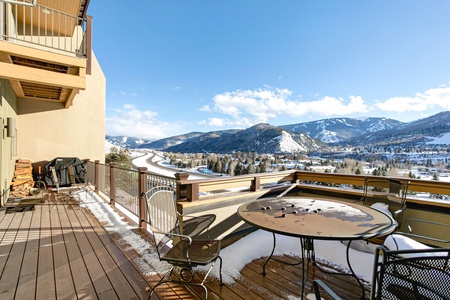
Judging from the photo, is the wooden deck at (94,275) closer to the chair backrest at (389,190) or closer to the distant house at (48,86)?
the chair backrest at (389,190)

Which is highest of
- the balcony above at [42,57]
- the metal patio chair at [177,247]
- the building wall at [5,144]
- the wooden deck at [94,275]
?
the balcony above at [42,57]

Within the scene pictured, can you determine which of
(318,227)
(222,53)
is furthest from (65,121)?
(222,53)

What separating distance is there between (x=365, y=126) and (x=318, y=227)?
144622 millimetres

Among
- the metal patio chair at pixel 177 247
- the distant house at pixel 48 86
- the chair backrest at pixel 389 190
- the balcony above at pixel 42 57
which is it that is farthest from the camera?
the distant house at pixel 48 86

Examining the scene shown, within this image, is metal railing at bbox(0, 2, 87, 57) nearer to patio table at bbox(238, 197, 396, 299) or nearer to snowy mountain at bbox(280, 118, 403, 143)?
patio table at bbox(238, 197, 396, 299)

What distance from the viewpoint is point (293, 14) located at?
9.85m

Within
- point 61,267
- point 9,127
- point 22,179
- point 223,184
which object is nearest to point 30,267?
point 61,267

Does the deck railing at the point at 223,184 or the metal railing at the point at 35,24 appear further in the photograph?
the metal railing at the point at 35,24

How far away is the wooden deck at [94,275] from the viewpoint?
2.20 metres

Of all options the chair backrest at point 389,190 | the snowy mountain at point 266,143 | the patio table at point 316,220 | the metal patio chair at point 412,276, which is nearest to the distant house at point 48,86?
the patio table at point 316,220

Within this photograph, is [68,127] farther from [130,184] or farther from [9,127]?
[130,184]

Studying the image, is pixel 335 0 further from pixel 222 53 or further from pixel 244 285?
pixel 222 53

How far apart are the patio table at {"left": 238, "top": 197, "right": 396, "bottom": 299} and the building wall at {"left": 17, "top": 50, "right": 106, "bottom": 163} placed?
9327mm

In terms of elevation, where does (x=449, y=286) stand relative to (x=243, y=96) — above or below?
below
